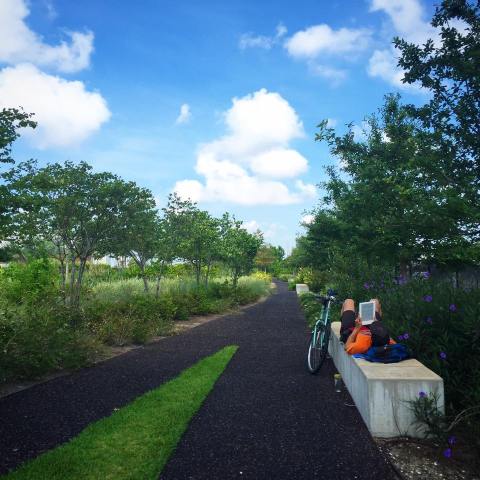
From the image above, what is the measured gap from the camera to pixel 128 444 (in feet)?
13.4

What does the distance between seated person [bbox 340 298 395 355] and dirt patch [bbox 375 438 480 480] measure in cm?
130

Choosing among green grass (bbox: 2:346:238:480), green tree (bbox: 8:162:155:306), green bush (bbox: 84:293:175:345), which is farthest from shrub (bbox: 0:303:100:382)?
green tree (bbox: 8:162:155:306)

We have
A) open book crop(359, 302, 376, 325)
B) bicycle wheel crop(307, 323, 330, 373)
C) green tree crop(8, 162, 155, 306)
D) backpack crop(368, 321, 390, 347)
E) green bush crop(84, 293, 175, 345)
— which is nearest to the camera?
backpack crop(368, 321, 390, 347)

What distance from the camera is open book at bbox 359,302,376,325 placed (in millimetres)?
5688

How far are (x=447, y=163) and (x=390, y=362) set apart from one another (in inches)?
134

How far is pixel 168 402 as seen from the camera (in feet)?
17.6

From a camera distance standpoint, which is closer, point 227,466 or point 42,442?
point 227,466

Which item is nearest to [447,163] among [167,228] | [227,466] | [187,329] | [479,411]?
[479,411]

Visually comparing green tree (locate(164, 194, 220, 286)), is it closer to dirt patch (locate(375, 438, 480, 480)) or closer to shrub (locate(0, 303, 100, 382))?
shrub (locate(0, 303, 100, 382))

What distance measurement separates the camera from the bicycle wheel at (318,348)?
6918 mm

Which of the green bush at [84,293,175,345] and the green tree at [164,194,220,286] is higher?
the green tree at [164,194,220,286]

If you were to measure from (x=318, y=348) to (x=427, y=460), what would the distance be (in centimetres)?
322

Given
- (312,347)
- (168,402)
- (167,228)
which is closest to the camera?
(168,402)

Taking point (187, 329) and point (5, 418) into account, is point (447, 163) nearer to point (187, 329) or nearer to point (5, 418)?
point (5, 418)
